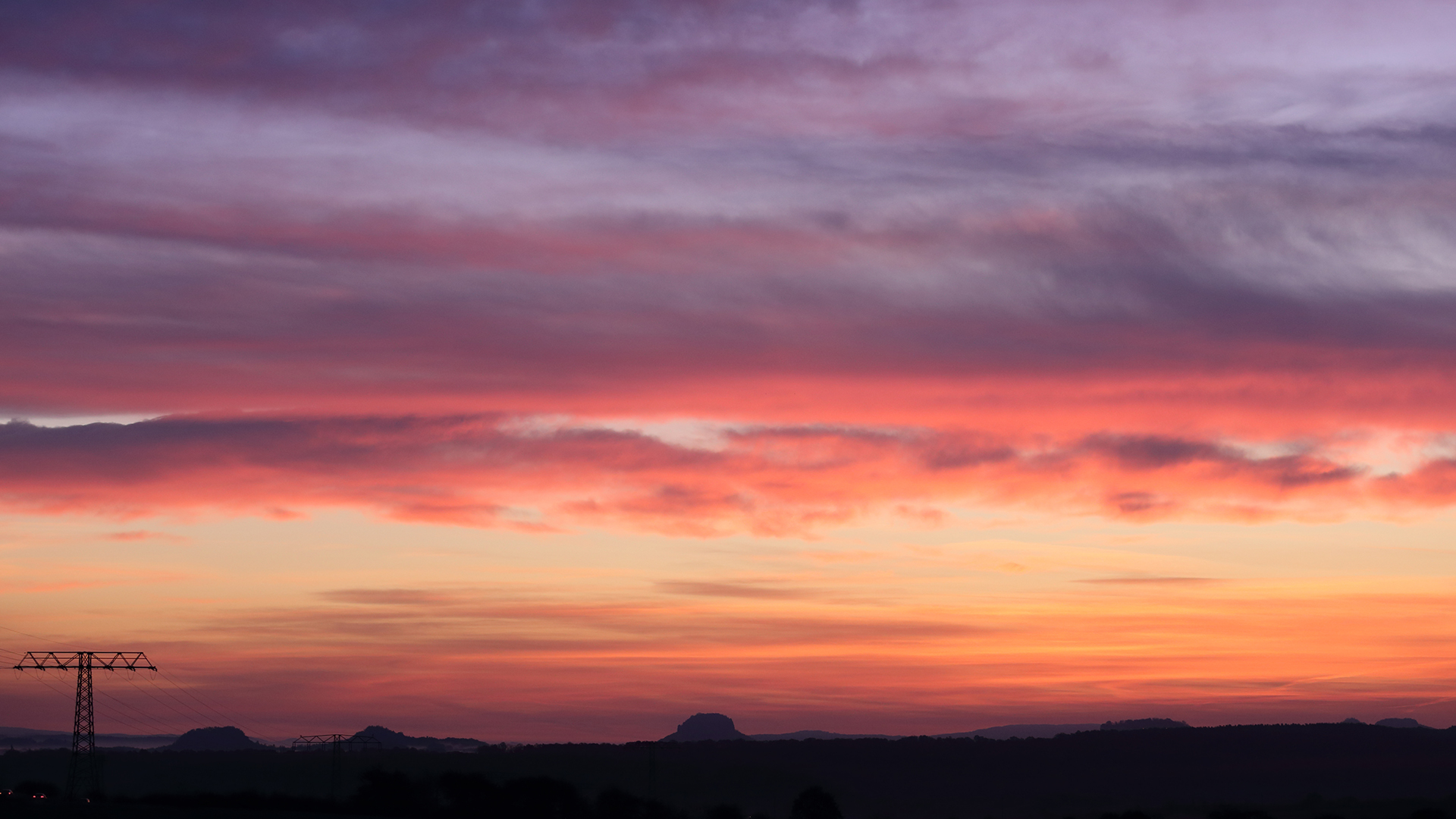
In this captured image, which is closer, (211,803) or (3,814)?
(3,814)

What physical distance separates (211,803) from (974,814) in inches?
4279

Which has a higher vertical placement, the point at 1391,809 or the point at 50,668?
the point at 50,668

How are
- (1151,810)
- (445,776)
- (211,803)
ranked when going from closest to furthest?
1. (211,803)
2. (445,776)
3. (1151,810)

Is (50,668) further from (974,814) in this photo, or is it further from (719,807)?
(974,814)

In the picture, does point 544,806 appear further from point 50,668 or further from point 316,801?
point 50,668

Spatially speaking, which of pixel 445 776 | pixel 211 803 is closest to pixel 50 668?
pixel 211 803

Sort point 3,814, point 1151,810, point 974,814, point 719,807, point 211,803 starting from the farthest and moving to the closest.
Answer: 1. point 974,814
2. point 1151,810
3. point 719,807
4. point 211,803
5. point 3,814

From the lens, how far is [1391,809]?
144875 mm

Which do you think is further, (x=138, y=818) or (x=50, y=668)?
(x=50, y=668)

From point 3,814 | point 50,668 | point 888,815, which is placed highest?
point 50,668

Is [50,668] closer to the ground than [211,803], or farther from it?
farther from it

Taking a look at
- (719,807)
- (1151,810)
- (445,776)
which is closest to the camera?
(445,776)

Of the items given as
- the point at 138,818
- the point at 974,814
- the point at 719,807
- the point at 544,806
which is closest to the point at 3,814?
the point at 138,818

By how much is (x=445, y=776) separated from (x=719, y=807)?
97.0 ft
